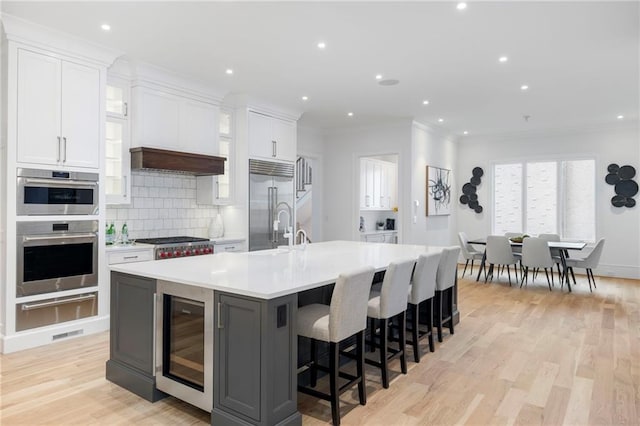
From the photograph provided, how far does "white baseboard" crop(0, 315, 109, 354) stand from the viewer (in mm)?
3678

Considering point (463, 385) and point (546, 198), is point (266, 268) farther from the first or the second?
point (546, 198)

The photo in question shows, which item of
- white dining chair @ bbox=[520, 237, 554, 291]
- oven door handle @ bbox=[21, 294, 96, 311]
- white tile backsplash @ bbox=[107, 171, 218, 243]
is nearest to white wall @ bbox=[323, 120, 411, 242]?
white dining chair @ bbox=[520, 237, 554, 291]

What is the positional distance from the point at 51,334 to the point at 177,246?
4.89 feet

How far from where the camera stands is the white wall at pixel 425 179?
7.50 metres

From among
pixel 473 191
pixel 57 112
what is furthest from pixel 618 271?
pixel 57 112

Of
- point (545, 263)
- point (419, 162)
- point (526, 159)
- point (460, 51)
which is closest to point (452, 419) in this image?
point (460, 51)

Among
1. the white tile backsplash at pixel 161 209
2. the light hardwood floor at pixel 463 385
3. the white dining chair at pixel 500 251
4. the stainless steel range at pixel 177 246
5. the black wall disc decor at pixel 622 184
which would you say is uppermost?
the black wall disc decor at pixel 622 184

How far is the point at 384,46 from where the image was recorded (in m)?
4.06

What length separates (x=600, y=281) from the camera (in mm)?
7414

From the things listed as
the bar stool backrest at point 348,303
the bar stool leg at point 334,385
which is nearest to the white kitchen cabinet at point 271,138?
the bar stool backrest at point 348,303

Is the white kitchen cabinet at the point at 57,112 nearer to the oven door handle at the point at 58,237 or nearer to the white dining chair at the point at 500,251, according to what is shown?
the oven door handle at the point at 58,237

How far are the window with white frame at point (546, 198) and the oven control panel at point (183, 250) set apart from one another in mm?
6615

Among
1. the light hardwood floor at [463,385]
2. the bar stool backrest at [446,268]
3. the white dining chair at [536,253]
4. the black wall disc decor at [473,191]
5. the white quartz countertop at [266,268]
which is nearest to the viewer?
the white quartz countertop at [266,268]

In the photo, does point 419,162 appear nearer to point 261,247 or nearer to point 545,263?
point 545,263
